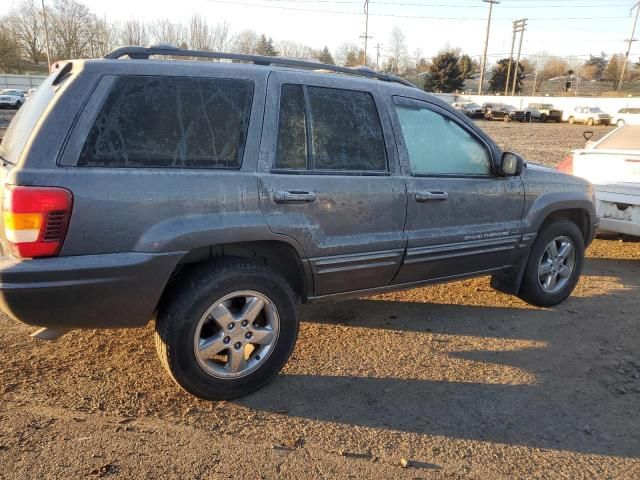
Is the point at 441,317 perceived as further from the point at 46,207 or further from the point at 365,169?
the point at 46,207

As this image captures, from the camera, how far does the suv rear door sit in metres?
3.03

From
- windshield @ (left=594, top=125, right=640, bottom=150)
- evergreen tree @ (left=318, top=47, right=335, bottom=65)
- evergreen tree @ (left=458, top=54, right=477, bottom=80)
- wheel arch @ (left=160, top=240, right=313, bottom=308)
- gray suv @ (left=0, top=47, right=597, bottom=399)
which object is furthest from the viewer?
evergreen tree @ (left=458, top=54, right=477, bottom=80)

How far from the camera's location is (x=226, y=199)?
2.82m

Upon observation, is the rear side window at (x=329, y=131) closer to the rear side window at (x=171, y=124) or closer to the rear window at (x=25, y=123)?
the rear side window at (x=171, y=124)

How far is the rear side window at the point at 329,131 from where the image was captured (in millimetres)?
3107

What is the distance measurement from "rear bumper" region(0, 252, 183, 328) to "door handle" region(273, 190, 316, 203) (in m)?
0.68

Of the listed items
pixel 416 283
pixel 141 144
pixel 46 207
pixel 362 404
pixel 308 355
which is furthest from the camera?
pixel 416 283

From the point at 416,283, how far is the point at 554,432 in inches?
54.4

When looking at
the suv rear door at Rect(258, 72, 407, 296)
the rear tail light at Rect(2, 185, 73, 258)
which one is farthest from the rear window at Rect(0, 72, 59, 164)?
the suv rear door at Rect(258, 72, 407, 296)

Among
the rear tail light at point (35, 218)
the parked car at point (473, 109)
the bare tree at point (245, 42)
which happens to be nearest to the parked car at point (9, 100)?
the bare tree at point (245, 42)

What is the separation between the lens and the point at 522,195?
421 centimetres

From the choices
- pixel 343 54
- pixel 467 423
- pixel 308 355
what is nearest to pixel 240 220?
pixel 308 355

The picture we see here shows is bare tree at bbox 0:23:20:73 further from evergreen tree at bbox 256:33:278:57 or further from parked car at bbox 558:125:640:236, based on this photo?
parked car at bbox 558:125:640:236

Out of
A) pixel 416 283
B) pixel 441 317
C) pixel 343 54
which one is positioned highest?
pixel 343 54
